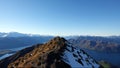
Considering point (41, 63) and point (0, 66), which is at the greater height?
point (41, 63)

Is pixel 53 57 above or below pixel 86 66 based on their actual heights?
above

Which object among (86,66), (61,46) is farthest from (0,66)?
(86,66)

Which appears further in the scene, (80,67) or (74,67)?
(80,67)

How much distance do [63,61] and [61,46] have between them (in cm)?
1110

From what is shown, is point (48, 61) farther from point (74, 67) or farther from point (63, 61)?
point (74, 67)

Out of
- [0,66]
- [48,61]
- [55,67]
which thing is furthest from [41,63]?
[0,66]

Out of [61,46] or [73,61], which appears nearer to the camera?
[73,61]

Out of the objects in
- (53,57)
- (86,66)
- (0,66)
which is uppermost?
(53,57)

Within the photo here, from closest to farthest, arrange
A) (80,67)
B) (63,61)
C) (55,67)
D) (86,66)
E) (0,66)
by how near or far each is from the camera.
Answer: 1. (55,67)
2. (63,61)
3. (80,67)
4. (86,66)
5. (0,66)

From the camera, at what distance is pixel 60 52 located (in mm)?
46469

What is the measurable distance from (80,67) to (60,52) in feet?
20.5

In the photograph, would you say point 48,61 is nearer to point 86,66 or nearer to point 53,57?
point 53,57

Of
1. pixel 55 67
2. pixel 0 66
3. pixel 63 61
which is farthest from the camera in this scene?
pixel 0 66

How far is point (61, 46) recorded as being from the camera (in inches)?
2045
